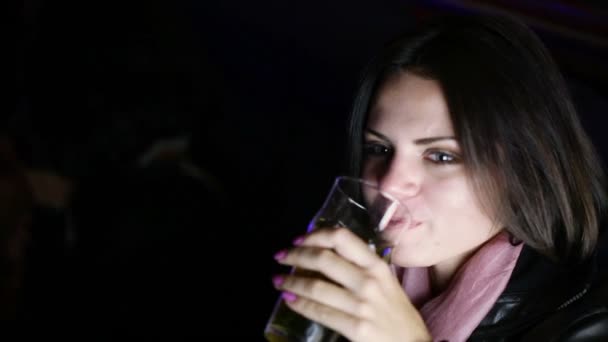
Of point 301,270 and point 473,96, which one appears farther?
point 473,96

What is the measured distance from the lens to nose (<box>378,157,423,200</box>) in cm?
120

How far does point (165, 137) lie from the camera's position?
295 cm

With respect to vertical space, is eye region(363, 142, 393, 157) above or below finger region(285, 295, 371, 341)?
above

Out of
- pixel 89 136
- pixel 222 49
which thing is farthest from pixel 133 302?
pixel 222 49

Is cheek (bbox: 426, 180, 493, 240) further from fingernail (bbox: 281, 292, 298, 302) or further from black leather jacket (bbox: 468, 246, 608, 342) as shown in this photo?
fingernail (bbox: 281, 292, 298, 302)

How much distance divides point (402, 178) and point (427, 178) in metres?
0.05

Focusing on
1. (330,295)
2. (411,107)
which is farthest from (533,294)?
(330,295)

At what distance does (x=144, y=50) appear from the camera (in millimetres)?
2912

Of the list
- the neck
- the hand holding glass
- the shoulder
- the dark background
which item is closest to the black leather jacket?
the shoulder

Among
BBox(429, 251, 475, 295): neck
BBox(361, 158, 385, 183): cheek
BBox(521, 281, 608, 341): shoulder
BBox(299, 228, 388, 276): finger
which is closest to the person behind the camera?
BBox(299, 228, 388, 276): finger

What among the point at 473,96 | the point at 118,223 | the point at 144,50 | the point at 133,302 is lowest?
the point at 133,302

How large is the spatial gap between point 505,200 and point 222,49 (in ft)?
6.29

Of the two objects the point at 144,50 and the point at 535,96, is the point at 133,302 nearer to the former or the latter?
the point at 144,50

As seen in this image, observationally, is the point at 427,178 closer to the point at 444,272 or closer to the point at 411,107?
the point at 411,107
